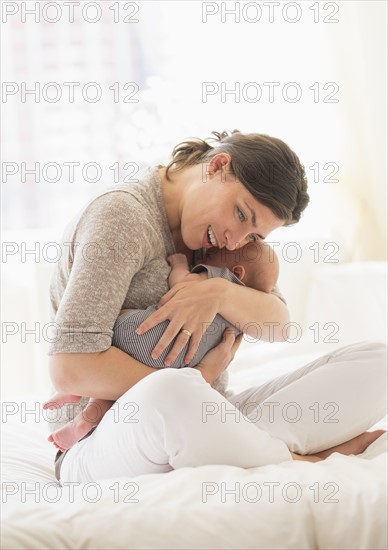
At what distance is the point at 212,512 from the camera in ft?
3.65

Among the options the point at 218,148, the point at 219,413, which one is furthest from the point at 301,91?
the point at 219,413

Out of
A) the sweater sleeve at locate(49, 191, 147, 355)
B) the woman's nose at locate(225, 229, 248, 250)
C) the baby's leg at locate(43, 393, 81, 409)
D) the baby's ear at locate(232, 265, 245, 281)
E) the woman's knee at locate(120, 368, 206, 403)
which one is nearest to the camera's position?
the woman's knee at locate(120, 368, 206, 403)

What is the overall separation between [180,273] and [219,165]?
0.79 feet

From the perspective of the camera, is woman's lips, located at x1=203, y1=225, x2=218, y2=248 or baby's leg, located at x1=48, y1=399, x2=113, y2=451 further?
woman's lips, located at x1=203, y1=225, x2=218, y2=248

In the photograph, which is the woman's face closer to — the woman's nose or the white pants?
the woman's nose

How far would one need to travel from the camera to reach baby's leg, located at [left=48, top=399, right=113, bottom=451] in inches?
58.3

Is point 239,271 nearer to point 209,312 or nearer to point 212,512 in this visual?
point 209,312

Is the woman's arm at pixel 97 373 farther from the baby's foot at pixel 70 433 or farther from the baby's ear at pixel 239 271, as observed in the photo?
the baby's ear at pixel 239 271

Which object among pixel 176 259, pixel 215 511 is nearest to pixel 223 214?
pixel 176 259

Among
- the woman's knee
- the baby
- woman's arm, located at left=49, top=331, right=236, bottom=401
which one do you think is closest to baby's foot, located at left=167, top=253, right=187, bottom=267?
the baby

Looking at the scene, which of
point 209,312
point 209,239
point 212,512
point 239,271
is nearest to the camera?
point 212,512

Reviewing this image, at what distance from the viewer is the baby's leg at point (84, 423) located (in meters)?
1.48

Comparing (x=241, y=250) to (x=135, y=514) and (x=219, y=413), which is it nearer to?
(x=219, y=413)

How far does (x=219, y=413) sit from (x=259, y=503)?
0.20 m
